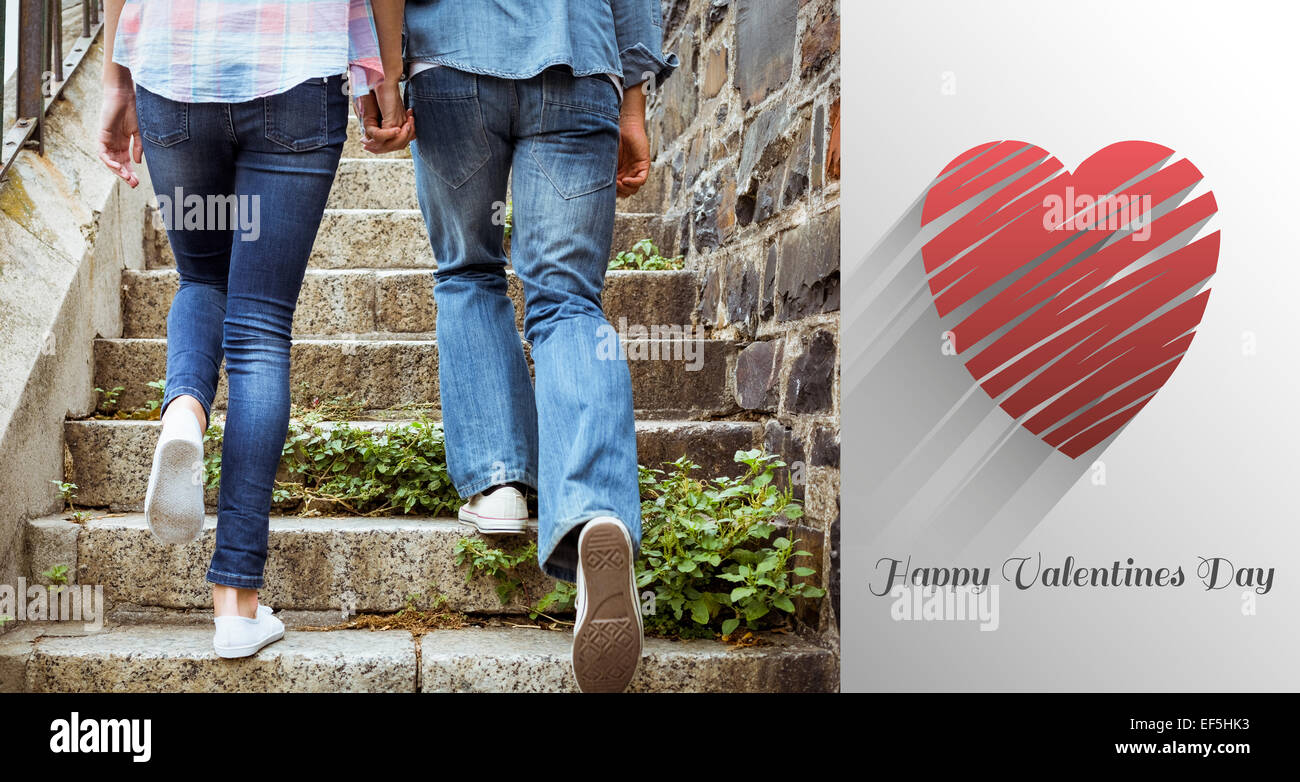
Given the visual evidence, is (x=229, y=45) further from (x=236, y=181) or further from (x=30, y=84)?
(x=30, y=84)

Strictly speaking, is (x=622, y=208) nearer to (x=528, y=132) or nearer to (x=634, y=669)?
(x=528, y=132)

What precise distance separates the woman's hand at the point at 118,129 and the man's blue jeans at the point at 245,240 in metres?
0.12

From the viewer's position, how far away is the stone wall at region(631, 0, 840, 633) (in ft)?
6.97

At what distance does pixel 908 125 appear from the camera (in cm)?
189

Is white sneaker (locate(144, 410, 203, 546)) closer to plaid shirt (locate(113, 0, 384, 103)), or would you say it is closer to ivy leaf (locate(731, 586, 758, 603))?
plaid shirt (locate(113, 0, 384, 103))

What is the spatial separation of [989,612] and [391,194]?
259 centimetres

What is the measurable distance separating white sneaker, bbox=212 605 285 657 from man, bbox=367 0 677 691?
0.46 m

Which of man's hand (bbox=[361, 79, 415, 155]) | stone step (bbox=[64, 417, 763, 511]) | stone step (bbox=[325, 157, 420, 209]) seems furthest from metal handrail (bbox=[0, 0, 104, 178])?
man's hand (bbox=[361, 79, 415, 155])

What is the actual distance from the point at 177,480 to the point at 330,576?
1.68ft

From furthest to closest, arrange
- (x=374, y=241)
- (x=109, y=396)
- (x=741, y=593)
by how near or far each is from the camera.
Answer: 1. (x=374, y=241)
2. (x=109, y=396)
3. (x=741, y=593)

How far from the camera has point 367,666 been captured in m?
1.89

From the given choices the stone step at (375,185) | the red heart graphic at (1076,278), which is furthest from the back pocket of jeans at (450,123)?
the stone step at (375,185)

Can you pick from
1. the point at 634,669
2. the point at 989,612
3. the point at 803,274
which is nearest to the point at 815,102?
the point at 803,274

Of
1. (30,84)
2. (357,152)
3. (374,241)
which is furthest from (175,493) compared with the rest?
(357,152)
